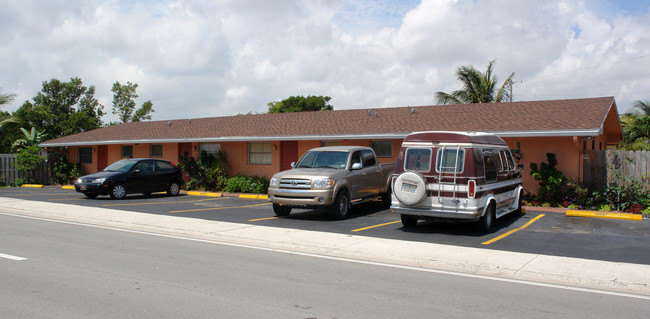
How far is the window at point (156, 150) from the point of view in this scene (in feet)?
86.8

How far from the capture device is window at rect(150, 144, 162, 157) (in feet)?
86.8

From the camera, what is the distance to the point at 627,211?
14.4 m

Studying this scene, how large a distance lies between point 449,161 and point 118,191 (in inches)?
538

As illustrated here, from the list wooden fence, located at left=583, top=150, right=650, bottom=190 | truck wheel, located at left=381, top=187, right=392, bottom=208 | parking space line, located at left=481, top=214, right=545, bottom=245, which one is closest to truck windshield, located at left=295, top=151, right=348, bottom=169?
truck wheel, located at left=381, top=187, right=392, bottom=208

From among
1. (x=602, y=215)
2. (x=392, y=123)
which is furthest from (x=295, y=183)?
(x=602, y=215)

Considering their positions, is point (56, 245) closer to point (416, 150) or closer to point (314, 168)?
point (314, 168)

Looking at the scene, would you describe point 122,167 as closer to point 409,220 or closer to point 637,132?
point 409,220

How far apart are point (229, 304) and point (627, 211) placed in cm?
1312

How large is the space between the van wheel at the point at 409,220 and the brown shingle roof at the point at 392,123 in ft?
19.6

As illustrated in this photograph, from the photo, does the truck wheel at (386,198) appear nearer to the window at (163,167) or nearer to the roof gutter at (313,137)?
the roof gutter at (313,137)

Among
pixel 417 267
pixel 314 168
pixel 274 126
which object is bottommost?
pixel 417 267

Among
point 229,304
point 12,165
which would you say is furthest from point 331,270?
point 12,165

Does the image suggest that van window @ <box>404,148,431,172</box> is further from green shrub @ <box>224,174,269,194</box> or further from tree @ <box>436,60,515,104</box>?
tree @ <box>436,60,515,104</box>

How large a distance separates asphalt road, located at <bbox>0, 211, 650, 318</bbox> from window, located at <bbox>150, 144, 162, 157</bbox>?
17720 millimetres
